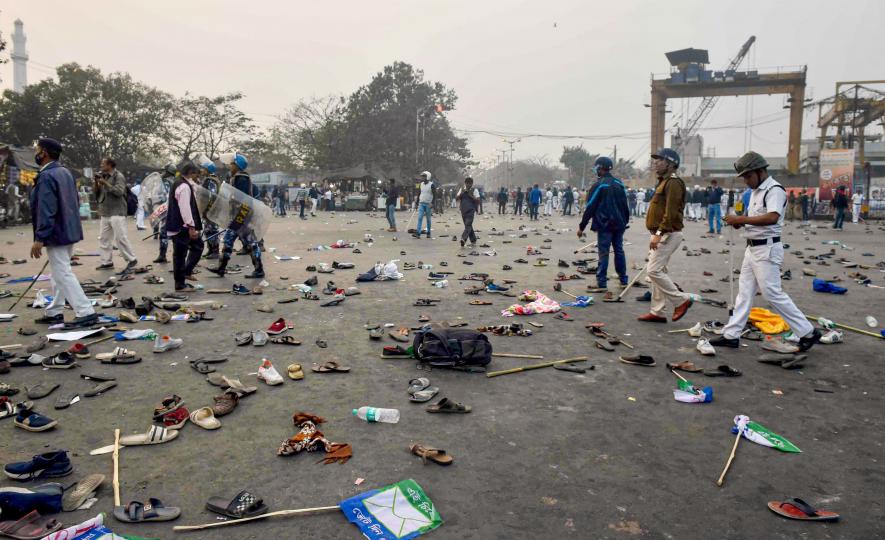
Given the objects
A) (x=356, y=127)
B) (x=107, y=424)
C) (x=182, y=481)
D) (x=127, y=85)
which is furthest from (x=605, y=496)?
(x=356, y=127)

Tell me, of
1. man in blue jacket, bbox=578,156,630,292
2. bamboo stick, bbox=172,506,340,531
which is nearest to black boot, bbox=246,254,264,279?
man in blue jacket, bbox=578,156,630,292

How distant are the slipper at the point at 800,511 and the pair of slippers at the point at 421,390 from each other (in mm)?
2320

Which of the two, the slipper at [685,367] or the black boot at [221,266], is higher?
the black boot at [221,266]

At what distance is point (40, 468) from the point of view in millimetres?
3066

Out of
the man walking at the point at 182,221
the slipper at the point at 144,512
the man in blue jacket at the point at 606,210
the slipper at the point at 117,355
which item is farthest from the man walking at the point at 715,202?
the slipper at the point at 144,512

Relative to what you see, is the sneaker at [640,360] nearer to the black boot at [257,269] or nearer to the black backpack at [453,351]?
the black backpack at [453,351]

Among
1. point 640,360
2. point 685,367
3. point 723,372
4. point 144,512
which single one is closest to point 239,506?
point 144,512

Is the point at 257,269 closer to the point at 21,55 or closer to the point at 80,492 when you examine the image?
the point at 80,492

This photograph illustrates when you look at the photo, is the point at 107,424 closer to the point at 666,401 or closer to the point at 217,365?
the point at 217,365

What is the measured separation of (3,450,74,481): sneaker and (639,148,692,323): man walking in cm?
597

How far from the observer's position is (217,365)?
506 cm

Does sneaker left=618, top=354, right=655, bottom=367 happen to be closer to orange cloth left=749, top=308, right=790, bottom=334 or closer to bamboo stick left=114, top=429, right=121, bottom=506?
orange cloth left=749, top=308, right=790, bottom=334

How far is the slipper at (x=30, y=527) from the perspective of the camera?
2541 mm

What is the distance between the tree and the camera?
10509 cm
